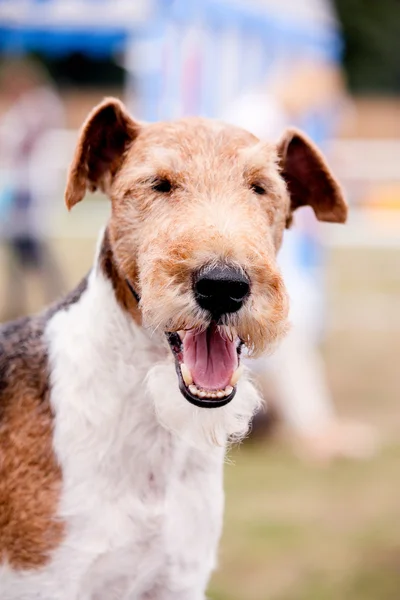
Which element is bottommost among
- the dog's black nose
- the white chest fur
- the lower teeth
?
the white chest fur

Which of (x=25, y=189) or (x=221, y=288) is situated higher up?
(x=221, y=288)

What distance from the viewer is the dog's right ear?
10.4 ft

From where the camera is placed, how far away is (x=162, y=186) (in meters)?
2.99

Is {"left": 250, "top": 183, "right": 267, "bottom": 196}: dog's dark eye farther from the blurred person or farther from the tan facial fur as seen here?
the blurred person

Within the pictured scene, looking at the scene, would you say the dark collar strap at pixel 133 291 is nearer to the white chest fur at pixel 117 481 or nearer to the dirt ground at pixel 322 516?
the white chest fur at pixel 117 481

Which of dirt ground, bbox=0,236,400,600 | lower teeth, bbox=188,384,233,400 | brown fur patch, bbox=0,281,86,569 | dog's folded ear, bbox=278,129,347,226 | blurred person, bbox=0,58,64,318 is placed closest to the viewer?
lower teeth, bbox=188,384,233,400

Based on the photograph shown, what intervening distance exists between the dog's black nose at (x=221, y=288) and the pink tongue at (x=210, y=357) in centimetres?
20

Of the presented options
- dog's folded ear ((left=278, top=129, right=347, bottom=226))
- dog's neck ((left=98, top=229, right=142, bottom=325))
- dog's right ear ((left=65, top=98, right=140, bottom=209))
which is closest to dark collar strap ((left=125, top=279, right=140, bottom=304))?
dog's neck ((left=98, top=229, right=142, bottom=325))

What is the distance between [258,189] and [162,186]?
0.30 m

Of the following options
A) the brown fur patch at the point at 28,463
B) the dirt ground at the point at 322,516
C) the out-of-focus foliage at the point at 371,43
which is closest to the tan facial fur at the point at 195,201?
the brown fur patch at the point at 28,463

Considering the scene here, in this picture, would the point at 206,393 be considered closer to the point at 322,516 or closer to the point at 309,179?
the point at 309,179

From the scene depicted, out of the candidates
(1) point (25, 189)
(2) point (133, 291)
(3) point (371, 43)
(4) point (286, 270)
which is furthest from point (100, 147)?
(3) point (371, 43)

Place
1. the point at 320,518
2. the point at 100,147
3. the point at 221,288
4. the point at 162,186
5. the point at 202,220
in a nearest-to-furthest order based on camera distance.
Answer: the point at 221,288 < the point at 202,220 < the point at 162,186 < the point at 100,147 < the point at 320,518

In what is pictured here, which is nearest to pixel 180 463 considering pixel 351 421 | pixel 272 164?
pixel 272 164
